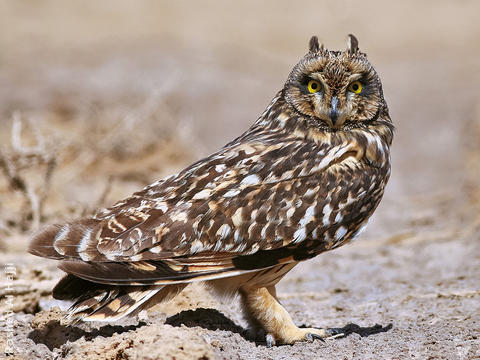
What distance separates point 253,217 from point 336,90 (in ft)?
3.86

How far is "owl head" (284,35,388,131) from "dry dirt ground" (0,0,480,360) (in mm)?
1498

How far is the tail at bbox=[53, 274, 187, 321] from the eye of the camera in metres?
4.63

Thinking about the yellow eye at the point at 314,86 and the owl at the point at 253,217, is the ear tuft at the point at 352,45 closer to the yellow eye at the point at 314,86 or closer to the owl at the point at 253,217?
the owl at the point at 253,217

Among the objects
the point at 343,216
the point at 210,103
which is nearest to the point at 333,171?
the point at 343,216

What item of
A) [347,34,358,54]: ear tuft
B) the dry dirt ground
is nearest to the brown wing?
the dry dirt ground

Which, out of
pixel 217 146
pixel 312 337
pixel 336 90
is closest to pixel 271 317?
pixel 312 337

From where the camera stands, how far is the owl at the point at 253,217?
4.72 m

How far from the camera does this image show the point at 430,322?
580 centimetres

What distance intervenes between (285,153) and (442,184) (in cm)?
850

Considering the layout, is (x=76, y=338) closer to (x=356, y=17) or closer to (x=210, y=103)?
(x=210, y=103)

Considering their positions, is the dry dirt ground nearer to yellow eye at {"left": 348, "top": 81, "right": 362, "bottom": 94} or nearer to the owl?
the owl

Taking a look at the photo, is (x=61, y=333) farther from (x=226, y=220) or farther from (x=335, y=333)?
(x=335, y=333)

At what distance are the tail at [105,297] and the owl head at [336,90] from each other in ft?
5.25

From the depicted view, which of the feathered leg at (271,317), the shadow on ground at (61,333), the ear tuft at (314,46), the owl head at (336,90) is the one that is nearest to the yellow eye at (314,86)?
the owl head at (336,90)
